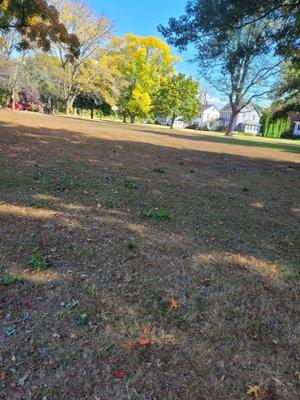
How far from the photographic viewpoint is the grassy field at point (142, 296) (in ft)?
7.34

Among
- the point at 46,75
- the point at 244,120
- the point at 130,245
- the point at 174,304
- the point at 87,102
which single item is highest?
the point at 46,75

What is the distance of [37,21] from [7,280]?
450 inches

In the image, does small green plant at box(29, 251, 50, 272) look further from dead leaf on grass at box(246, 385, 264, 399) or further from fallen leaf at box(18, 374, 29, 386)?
dead leaf on grass at box(246, 385, 264, 399)

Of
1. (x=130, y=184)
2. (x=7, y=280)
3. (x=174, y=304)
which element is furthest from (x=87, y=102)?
(x=174, y=304)

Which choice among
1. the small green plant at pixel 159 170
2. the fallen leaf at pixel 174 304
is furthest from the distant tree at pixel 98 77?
the fallen leaf at pixel 174 304

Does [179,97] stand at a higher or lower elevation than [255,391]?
higher

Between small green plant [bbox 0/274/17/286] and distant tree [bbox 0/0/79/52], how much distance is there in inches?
401

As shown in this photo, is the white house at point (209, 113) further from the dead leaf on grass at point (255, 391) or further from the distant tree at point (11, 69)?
the dead leaf on grass at point (255, 391)

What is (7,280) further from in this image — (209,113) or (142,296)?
(209,113)

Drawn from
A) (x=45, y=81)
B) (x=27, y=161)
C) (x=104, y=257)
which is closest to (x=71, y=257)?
(x=104, y=257)

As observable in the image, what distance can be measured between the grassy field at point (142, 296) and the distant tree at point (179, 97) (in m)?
39.5

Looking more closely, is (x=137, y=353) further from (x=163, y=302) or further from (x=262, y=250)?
(x=262, y=250)

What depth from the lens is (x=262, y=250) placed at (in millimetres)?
4137

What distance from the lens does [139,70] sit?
47188mm
